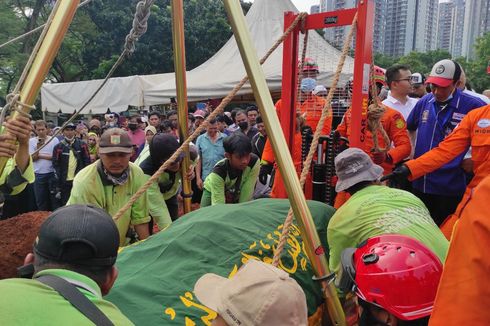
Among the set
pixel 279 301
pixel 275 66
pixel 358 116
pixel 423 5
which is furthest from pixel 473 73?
pixel 279 301

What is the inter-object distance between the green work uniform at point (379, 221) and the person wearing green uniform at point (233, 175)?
53.2 inches

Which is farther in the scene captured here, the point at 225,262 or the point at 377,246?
the point at 225,262

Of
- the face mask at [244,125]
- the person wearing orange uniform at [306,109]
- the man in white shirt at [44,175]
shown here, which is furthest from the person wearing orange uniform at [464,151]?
the man in white shirt at [44,175]

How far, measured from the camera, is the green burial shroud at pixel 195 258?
172cm

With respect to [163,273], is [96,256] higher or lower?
higher

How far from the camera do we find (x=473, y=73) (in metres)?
29.9

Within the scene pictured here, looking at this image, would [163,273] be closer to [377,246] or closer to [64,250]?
[64,250]

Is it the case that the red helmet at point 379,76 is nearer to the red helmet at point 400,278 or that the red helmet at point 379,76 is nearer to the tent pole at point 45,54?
the red helmet at point 400,278

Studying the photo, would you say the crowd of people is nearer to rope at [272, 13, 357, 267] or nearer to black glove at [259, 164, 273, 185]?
black glove at [259, 164, 273, 185]

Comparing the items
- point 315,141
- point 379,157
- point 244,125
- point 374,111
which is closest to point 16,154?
point 315,141

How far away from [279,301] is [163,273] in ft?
2.40

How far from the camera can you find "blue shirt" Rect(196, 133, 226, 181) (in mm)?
6500

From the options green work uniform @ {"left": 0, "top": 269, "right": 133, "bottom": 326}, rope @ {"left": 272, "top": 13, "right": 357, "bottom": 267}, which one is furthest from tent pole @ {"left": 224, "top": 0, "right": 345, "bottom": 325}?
green work uniform @ {"left": 0, "top": 269, "right": 133, "bottom": 326}

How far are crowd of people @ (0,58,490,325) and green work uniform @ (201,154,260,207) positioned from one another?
0.4 inches
